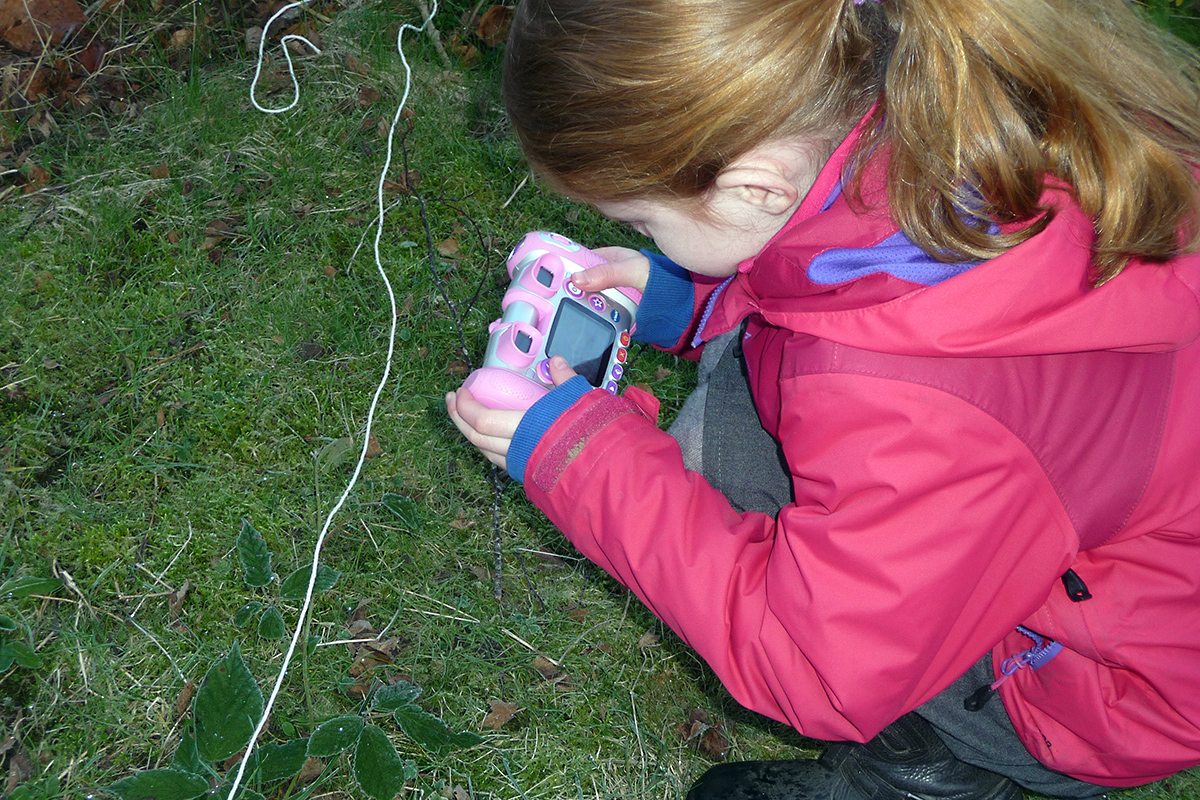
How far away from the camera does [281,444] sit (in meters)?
2.20

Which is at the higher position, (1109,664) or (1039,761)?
(1109,664)

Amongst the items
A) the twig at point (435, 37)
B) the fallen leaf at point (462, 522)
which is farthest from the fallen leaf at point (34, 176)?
the fallen leaf at point (462, 522)

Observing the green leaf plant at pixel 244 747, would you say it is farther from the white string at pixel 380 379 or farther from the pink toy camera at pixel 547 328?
the pink toy camera at pixel 547 328

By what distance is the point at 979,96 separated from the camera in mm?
1146

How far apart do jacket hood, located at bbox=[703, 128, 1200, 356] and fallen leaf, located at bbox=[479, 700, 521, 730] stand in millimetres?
1058

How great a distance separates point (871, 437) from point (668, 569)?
1.29 feet

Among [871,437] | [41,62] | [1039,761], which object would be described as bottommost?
[1039,761]

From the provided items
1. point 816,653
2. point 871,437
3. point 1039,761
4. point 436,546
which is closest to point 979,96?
point 871,437

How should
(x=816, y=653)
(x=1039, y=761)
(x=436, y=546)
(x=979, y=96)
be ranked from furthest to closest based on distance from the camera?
(x=436, y=546)
(x=1039, y=761)
(x=816, y=653)
(x=979, y=96)

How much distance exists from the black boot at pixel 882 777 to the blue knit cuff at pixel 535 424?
0.79 meters

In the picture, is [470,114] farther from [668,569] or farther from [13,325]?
[668,569]

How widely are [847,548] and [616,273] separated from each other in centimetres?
91

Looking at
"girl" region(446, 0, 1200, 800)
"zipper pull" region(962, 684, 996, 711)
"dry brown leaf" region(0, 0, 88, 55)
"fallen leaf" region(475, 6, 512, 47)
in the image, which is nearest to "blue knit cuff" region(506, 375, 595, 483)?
"girl" region(446, 0, 1200, 800)

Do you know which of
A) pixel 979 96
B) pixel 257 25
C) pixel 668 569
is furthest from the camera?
pixel 257 25
